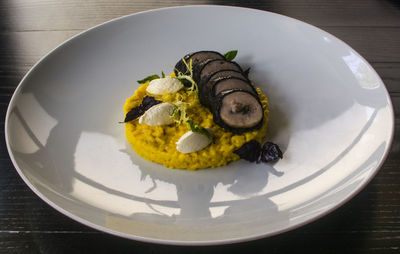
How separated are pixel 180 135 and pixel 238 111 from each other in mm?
348

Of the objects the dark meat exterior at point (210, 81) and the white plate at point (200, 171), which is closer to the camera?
the white plate at point (200, 171)

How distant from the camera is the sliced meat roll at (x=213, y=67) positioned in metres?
2.52

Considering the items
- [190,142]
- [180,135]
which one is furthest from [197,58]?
[190,142]

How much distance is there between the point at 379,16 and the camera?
11.8 ft

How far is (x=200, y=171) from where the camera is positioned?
220 centimetres

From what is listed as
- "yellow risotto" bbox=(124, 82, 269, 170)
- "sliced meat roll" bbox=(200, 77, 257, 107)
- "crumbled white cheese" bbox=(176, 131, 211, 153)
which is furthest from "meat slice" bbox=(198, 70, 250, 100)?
"crumbled white cheese" bbox=(176, 131, 211, 153)

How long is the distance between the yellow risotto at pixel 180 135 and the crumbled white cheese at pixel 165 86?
15 cm

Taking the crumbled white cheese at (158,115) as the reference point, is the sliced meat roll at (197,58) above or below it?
above

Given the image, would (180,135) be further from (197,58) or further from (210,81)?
(197,58)

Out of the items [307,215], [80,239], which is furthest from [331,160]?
[80,239]

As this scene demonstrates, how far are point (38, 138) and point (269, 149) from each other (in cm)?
126

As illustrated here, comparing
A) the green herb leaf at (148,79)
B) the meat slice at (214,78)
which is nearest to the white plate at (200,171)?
Result: the green herb leaf at (148,79)

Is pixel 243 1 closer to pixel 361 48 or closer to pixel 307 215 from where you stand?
pixel 361 48

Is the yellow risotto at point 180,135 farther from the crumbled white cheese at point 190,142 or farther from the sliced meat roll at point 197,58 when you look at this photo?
the sliced meat roll at point 197,58
